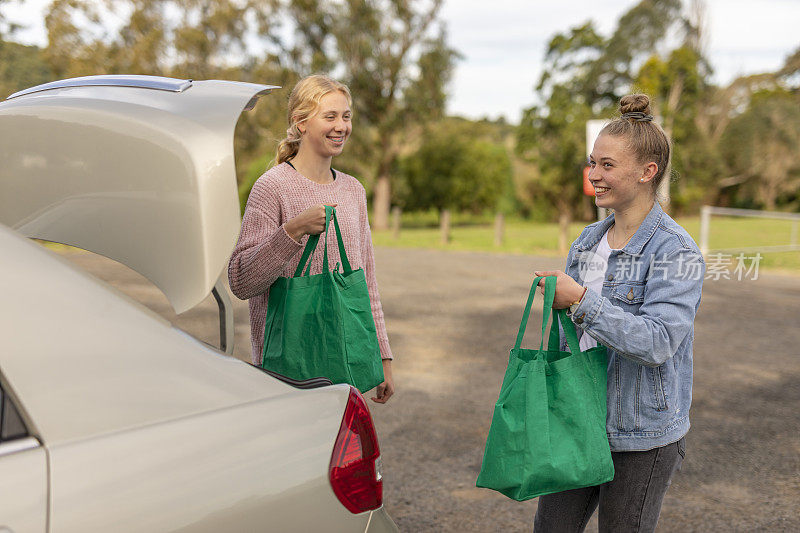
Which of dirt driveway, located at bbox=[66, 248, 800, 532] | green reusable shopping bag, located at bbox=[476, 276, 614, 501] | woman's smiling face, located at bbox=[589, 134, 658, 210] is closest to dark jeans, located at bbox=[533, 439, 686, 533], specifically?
green reusable shopping bag, located at bbox=[476, 276, 614, 501]

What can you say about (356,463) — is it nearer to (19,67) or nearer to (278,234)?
(278,234)

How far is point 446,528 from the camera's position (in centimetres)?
359

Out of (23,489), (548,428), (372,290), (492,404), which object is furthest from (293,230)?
(492,404)

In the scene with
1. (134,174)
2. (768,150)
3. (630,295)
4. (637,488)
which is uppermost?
(768,150)

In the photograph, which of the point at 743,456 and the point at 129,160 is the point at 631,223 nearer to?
the point at 129,160

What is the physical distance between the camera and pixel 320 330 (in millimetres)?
2354

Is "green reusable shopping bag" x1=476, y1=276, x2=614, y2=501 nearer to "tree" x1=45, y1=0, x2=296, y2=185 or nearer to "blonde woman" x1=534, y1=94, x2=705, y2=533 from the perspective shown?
"blonde woman" x1=534, y1=94, x2=705, y2=533

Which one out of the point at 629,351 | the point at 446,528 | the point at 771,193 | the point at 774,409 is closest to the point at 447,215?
the point at 774,409

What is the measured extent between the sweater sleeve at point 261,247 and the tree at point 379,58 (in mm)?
29591

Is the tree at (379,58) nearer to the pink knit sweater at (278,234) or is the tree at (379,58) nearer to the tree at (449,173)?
the tree at (449,173)

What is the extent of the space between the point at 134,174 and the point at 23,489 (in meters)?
0.73

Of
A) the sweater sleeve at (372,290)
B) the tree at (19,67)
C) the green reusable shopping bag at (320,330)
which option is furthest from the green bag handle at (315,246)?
the tree at (19,67)

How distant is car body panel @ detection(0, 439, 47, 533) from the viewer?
126 cm

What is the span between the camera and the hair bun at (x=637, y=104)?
2.22 meters
